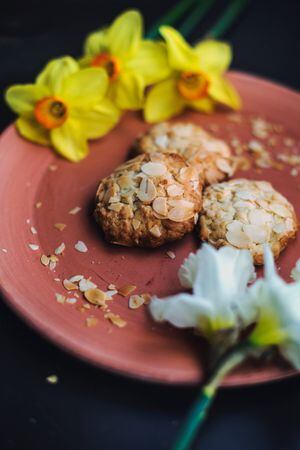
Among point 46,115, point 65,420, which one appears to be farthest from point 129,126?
point 65,420

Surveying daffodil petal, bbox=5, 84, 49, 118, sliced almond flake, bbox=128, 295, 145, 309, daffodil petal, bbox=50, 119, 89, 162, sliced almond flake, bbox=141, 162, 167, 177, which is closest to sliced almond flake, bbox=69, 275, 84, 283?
sliced almond flake, bbox=128, 295, 145, 309

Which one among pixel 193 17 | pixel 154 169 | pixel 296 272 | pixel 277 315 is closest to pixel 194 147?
pixel 154 169

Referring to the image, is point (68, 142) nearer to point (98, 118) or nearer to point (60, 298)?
point (98, 118)

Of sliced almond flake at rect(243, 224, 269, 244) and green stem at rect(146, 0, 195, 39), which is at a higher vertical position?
green stem at rect(146, 0, 195, 39)

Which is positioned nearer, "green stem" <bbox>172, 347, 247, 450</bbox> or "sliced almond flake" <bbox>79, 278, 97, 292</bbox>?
"green stem" <bbox>172, 347, 247, 450</bbox>

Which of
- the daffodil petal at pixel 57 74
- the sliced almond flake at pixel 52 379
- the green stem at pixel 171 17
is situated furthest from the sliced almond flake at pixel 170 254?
the green stem at pixel 171 17

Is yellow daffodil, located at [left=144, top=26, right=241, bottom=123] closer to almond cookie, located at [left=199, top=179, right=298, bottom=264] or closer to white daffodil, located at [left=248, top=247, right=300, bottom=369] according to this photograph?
almond cookie, located at [left=199, top=179, right=298, bottom=264]

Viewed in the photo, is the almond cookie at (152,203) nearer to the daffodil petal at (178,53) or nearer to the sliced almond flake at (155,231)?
the sliced almond flake at (155,231)
